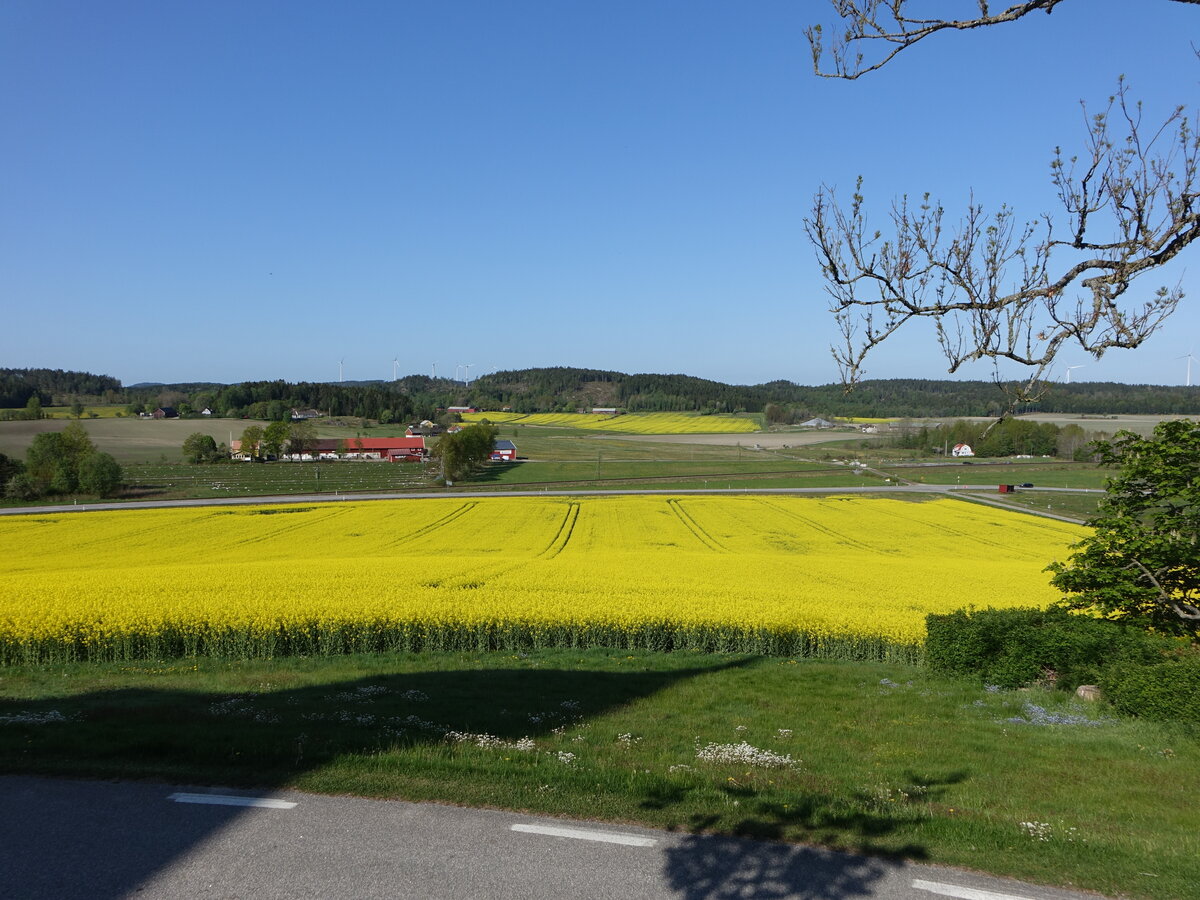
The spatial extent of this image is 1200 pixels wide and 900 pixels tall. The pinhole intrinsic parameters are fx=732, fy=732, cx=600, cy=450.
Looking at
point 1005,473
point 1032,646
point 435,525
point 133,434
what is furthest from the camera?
point 133,434

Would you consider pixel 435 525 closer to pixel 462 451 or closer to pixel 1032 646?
pixel 462 451

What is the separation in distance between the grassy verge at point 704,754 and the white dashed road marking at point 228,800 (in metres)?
0.30

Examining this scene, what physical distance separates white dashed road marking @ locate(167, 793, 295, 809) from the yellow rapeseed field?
435 inches

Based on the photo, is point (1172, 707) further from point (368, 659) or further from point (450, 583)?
point (450, 583)

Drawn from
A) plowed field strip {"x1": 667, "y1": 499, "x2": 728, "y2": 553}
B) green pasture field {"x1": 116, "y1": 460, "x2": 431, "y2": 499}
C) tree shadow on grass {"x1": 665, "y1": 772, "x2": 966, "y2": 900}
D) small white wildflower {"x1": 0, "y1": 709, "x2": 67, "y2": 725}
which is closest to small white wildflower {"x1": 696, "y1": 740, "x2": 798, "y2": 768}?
tree shadow on grass {"x1": 665, "y1": 772, "x2": 966, "y2": 900}

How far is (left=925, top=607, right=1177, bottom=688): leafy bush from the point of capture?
41.3ft

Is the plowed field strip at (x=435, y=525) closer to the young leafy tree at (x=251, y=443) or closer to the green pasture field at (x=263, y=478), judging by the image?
the green pasture field at (x=263, y=478)

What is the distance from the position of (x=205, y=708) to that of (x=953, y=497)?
65.1 meters

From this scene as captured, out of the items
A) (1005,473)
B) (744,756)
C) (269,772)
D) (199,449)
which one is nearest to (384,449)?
(199,449)

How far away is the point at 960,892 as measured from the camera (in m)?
5.75

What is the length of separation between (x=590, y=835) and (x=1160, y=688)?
→ 31.0ft

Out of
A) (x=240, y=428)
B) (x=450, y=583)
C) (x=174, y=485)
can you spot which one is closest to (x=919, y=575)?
(x=450, y=583)

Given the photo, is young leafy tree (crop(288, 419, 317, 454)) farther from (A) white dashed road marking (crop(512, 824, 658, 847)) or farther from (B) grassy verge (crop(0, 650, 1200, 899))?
(A) white dashed road marking (crop(512, 824, 658, 847))

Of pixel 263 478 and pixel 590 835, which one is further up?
pixel 590 835
